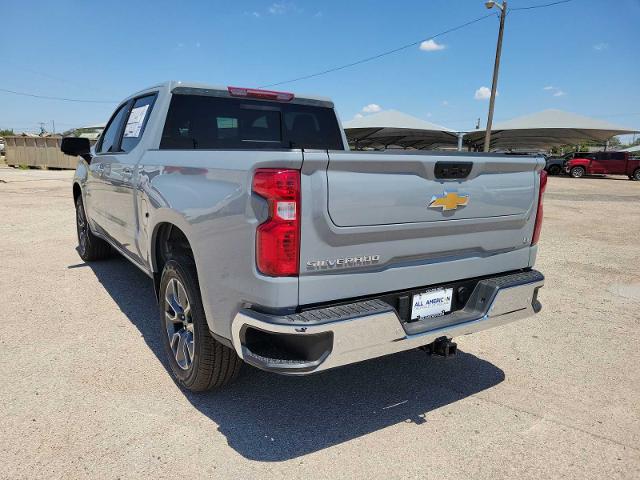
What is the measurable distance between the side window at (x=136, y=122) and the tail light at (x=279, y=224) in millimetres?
2181

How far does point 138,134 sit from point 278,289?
2.46 metres

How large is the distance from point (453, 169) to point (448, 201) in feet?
0.56

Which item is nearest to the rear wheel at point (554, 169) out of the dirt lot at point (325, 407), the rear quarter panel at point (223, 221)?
the dirt lot at point (325, 407)

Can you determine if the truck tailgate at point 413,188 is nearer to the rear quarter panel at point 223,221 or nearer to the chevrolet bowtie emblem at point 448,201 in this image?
the chevrolet bowtie emblem at point 448,201

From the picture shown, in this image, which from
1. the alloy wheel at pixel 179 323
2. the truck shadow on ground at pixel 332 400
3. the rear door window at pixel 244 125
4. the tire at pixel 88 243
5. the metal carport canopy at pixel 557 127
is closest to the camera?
the truck shadow on ground at pixel 332 400

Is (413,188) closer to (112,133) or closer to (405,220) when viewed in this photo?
(405,220)

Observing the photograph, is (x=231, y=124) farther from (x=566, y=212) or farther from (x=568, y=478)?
(x=566, y=212)

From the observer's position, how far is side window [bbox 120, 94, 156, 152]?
12.7 feet

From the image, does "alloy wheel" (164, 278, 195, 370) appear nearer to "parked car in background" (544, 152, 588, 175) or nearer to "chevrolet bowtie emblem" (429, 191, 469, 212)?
"chevrolet bowtie emblem" (429, 191, 469, 212)

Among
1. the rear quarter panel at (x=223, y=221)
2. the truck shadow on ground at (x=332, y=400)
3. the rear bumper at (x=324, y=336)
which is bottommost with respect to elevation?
the truck shadow on ground at (x=332, y=400)

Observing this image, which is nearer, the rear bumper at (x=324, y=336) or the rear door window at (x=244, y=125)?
the rear bumper at (x=324, y=336)

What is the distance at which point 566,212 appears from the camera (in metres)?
12.6

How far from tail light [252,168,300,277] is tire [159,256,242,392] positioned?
75 cm

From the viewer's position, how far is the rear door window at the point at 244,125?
374 centimetres
